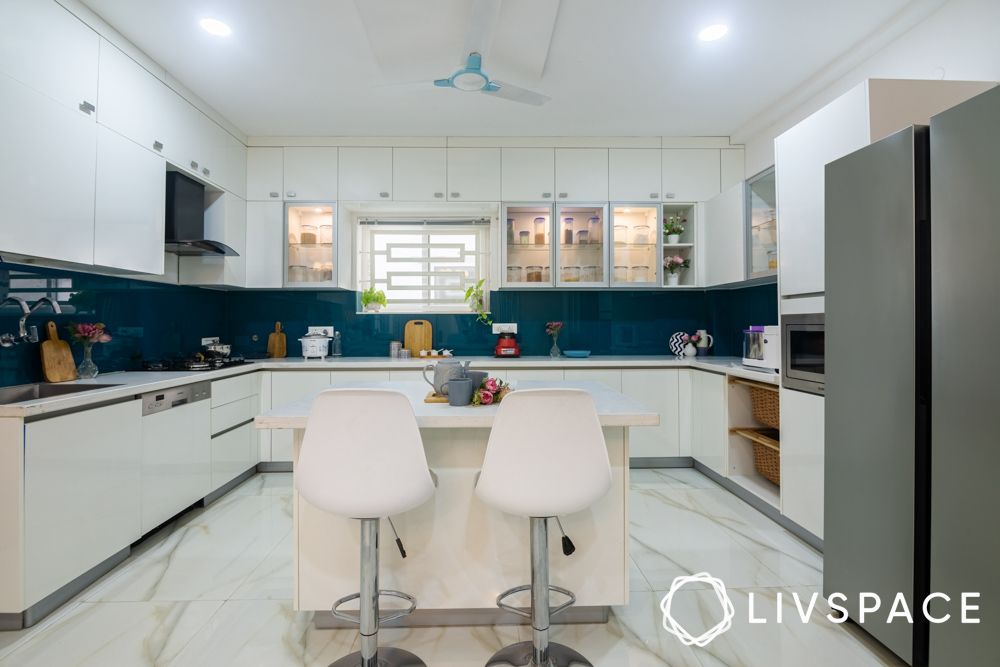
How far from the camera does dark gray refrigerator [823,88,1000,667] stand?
133cm

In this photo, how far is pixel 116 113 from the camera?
264cm

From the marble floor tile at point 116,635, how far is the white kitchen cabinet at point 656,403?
300 cm

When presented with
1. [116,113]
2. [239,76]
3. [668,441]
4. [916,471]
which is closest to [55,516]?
[116,113]

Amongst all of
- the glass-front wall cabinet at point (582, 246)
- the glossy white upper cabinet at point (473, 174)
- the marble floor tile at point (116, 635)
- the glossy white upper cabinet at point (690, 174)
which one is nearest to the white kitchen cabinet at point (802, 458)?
the glass-front wall cabinet at point (582, 246)

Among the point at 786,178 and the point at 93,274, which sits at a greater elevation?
the point at 786,178

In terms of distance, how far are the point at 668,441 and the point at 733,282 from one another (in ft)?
4.46

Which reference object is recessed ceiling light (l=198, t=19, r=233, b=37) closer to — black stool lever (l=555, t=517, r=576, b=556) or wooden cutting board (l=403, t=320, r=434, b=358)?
wooden cutting board (l=403, t=320, r=434, b=358)

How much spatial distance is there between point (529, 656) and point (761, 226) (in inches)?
120

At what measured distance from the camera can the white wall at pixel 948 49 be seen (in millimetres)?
2195

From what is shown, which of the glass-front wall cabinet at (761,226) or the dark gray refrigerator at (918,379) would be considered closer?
the dark gray refrigerator at (918,379)

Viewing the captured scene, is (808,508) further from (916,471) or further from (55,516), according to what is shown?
(55,516)

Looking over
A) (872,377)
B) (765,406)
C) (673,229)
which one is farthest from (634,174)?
(872,377)

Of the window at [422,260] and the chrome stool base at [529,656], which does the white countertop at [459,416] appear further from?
the window at [422,260]

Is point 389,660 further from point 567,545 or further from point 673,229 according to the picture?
point 673,229
